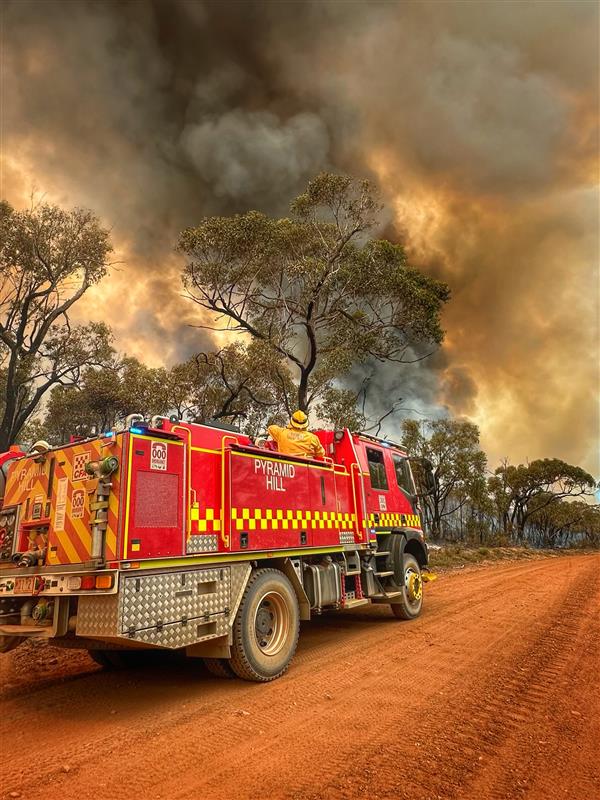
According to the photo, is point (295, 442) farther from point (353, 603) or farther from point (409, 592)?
point (409, 592)

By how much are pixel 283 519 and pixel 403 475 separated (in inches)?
185

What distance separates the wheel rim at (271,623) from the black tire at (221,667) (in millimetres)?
411

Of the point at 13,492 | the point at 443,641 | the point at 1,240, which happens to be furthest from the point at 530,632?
the point at 1,240

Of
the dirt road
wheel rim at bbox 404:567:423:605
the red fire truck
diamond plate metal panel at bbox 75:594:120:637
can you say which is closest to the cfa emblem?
the red fire truck

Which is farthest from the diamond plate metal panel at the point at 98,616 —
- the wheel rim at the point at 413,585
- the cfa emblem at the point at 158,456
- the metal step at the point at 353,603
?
the wheel rim at the point at 413,585

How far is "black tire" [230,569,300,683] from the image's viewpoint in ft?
17.5

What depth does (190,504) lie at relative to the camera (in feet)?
16.7

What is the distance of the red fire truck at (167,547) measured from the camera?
4477 mm

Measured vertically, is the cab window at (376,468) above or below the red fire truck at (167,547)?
above

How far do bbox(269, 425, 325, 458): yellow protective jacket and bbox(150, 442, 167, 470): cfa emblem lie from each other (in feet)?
9.25

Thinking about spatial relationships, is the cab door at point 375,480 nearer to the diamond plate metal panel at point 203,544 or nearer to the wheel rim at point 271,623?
the wheel rim at point 271,623

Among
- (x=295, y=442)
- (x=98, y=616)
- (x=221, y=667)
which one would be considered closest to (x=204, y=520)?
(x=98, y=616)

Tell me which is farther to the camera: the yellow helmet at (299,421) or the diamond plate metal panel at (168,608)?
the yellow helmet at (299,421)

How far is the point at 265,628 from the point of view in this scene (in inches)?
231
